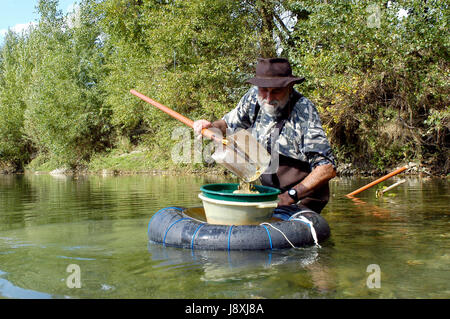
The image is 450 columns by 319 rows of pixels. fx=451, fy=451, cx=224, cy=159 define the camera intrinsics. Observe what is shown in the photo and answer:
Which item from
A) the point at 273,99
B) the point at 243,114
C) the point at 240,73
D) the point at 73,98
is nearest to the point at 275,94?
the point at 273,99

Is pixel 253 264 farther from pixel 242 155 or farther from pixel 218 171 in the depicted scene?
pixel 218 171

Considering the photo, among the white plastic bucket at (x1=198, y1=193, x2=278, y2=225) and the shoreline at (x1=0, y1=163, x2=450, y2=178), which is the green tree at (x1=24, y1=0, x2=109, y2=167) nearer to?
the shoreline at (x1=0, y1=163, x2=450, y2=178)

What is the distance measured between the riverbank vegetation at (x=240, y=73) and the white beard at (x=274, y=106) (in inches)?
317

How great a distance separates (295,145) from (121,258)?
6.54ft

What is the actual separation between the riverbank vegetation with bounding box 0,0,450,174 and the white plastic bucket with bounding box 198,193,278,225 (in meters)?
8.83

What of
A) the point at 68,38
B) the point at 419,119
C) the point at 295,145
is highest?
the point at 68,38

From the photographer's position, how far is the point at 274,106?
453 cm

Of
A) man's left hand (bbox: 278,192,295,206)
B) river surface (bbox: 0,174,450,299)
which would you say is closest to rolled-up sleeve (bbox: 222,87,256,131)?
man's left hand (bbox: 278,192,295,206)

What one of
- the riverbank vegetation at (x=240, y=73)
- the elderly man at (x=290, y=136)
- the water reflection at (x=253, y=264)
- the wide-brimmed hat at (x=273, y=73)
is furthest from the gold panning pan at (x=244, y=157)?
the riverbank vegetation at (x=240, y=73)

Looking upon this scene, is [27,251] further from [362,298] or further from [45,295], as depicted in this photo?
[362,298]

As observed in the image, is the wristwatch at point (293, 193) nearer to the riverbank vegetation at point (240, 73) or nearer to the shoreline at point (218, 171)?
the shoreline at point (218, 171)

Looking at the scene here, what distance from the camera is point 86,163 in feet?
92.2

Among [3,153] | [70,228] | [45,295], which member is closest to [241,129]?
[70,228]
